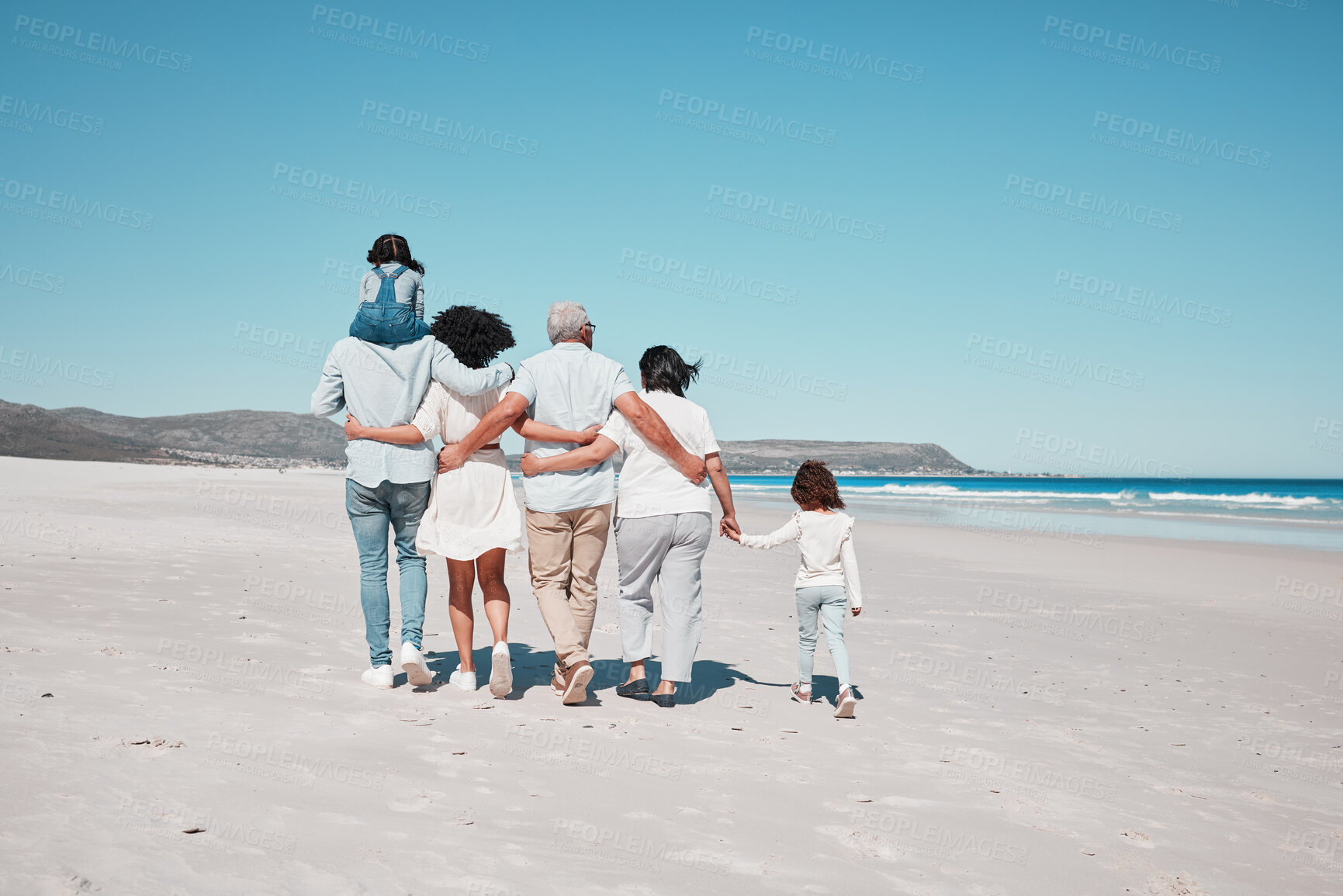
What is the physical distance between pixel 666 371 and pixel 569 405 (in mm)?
590

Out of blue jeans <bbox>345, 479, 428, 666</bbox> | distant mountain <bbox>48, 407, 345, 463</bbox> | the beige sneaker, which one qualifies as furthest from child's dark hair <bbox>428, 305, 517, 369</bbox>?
distant mountain <bbox>48, 407, 345, 463</bbox>

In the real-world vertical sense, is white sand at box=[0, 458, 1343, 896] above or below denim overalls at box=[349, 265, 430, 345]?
below

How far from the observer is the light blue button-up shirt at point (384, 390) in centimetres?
407

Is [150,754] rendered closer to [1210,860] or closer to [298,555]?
[1210,860]

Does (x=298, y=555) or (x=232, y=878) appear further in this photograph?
(x=298, y=555)

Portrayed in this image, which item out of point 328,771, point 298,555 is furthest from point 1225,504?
point 328,771

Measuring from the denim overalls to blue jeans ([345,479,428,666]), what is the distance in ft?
2.34

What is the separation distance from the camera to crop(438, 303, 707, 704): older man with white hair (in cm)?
417

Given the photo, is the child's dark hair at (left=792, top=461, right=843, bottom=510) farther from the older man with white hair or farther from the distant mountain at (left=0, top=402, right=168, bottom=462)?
the distant mountain at (left=0, top=402, right=168, bottom=462)

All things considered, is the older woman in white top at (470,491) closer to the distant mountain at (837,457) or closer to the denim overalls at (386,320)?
the denim overalls at (386,320)

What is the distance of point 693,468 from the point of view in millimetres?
4355

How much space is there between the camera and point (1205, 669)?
5992 mm

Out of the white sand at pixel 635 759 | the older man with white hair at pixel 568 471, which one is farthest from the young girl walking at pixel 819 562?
the older man with white hair at pixel 568 471

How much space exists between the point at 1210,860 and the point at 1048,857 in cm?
60
